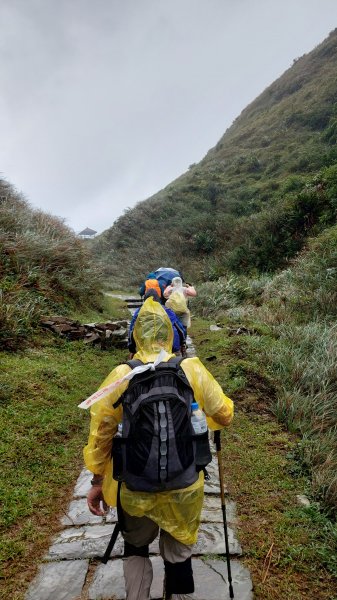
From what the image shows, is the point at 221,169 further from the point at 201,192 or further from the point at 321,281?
the point at 321,281

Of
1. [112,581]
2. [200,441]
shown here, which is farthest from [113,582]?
[200,441]

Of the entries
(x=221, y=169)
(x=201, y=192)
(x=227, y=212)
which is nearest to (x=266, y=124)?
(x=221, y=169)

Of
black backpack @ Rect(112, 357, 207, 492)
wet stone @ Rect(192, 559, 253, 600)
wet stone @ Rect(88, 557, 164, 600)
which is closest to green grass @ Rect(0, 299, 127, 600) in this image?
wet stone @ Rect(88, 557, 164, 600)

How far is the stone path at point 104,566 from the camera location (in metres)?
2.50

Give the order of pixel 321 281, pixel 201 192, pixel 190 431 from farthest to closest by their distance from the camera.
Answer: pixel 201 192 < pixel 321 281 < pixel 190 431

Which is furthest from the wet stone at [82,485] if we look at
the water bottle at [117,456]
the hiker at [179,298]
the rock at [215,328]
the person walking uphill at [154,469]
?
the rock at [215,328]

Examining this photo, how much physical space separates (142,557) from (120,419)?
2.41 ft

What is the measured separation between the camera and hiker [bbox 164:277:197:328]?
582cm

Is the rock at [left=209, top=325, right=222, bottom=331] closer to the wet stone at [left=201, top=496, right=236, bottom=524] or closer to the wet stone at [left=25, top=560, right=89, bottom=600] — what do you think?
the wet stone at [left=201, top=496, right=236, bottom=524]

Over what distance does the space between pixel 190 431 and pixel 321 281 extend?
821 cm

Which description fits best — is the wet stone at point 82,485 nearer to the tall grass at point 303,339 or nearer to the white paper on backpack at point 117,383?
the tall grass at point 303,339

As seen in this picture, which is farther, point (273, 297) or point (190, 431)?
point (273, 297)

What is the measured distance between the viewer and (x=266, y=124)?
34.9 meters

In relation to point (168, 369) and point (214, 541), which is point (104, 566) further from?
point (168, 369)
